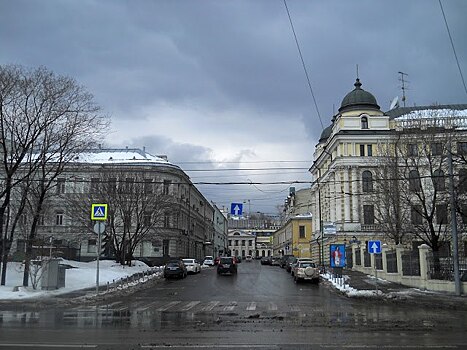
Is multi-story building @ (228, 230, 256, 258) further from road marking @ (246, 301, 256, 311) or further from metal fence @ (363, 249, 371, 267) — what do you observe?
A: road marking @ (246, 301, 256, 311)

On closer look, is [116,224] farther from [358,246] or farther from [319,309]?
[319,309]

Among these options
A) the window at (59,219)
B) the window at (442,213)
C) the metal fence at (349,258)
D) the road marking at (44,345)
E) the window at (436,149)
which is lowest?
the road marking at (44,345)

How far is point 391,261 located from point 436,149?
925cm

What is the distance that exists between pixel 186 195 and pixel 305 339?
67.8 meters

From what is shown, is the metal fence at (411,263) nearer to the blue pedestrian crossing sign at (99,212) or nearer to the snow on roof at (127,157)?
the blue pedestrian crossing sign at (99,212)

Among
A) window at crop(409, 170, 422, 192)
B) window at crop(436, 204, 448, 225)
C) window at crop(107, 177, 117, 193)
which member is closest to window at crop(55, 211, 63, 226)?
window at crop(107, 177, 117, 193)

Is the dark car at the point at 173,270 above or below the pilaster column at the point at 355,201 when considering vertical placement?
below

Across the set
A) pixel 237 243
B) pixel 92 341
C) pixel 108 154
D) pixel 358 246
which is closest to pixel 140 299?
pixel 92 341

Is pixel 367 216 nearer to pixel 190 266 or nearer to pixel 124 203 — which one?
pixel 190 266

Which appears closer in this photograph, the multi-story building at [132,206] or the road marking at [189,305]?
the road marking at [189,305]

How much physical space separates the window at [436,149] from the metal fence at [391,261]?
822cm

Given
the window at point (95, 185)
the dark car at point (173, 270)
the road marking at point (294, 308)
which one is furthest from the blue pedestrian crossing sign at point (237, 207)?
the road marking at point (294, 308)

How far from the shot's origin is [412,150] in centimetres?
3788

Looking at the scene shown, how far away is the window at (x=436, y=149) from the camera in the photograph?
3584cm
